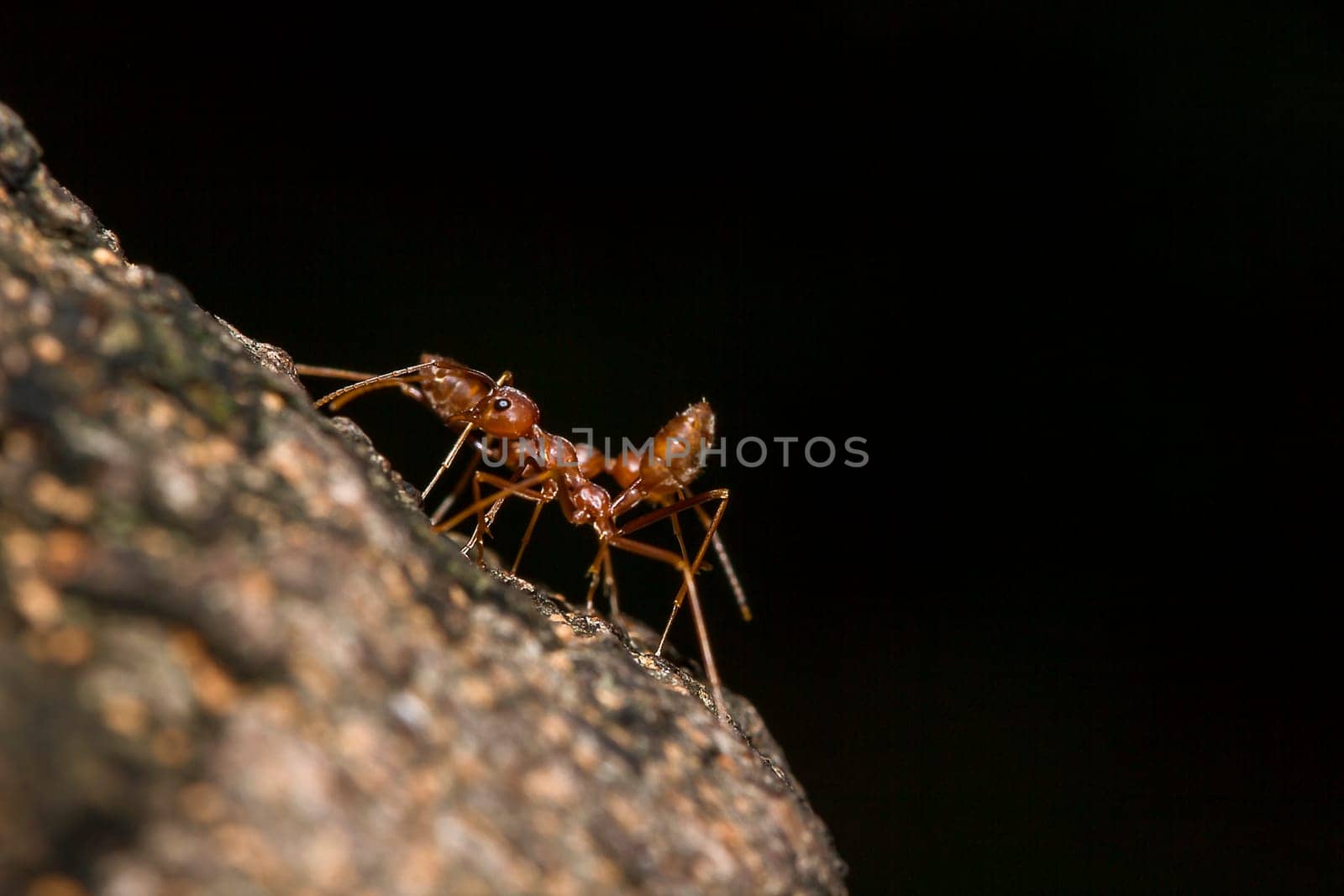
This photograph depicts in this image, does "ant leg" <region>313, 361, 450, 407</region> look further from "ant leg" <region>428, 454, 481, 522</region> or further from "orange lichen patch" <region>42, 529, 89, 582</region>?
"orange lichen patch" <region>42, 529, 89, 582</region>

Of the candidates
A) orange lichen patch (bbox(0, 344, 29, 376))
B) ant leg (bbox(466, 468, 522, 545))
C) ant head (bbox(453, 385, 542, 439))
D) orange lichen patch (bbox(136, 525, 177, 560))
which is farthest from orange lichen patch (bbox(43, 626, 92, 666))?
ant head (bbox(453, 385, 542, 439))

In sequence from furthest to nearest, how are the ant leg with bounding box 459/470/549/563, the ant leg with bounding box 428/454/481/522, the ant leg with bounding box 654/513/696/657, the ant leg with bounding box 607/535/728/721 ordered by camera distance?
the ant leg with bounding box 428/454/481/522
the ant leg with bounding box 654/513/696/657
the ant leg with bounding box 459/470/549/563
the ant leg with bounding box 607/535/728/721

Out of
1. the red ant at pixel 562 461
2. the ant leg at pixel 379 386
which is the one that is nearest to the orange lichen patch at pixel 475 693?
the red ant at pixel 562 461

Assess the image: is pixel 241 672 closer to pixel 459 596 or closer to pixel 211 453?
pixel 211 453

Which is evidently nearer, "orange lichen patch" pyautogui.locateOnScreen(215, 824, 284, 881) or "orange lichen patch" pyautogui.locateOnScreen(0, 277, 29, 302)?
"orange lichen patch" pyautogui.locateOnScreen(215, 824, 284, 881)

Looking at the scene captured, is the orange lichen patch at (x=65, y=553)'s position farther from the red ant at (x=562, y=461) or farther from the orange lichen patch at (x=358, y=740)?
the red ant at (x=562, y=461)

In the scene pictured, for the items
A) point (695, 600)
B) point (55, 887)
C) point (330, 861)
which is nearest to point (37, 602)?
point (55, 887)

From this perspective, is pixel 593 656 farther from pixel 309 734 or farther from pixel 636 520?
pixel 636 520

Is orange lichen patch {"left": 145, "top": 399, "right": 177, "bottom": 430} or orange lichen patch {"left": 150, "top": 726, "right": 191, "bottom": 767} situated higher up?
orange lichen patch {"left": 145, "top": 399, "right": 177, "bottom": 430}

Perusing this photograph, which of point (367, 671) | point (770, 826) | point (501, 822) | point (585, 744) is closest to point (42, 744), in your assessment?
point (367, 671)
